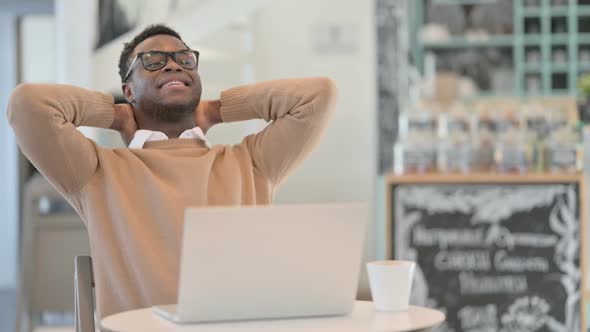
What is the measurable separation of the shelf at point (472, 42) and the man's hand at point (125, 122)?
294 inches

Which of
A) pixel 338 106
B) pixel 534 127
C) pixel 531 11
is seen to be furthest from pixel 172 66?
pixel 531 11

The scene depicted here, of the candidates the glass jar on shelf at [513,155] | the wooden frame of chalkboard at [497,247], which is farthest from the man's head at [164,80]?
the glass jar on shelf at [513,155]

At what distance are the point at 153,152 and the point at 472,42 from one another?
7.65 metres

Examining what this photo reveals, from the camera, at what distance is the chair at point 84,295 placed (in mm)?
1775

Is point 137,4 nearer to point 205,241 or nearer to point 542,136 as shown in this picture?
point 542,136

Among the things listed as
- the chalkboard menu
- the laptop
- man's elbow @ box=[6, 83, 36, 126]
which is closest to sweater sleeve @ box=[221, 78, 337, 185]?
man's elbow @ box=[6, 83, 36, 126]

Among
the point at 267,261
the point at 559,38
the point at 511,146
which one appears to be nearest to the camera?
the point at 267,261

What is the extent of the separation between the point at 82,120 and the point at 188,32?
275cm

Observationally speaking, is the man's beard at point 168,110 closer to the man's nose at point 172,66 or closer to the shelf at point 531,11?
the man's nose at point 172,66

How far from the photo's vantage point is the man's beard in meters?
2.01

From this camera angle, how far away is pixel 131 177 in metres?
1.93

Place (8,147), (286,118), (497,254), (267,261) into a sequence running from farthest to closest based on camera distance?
(8,147) → (497,254) → (286,118) → (267,261)

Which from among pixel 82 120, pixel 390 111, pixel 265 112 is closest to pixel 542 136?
pixel 390 111

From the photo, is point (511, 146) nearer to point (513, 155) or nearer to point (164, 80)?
point (513, 155)
